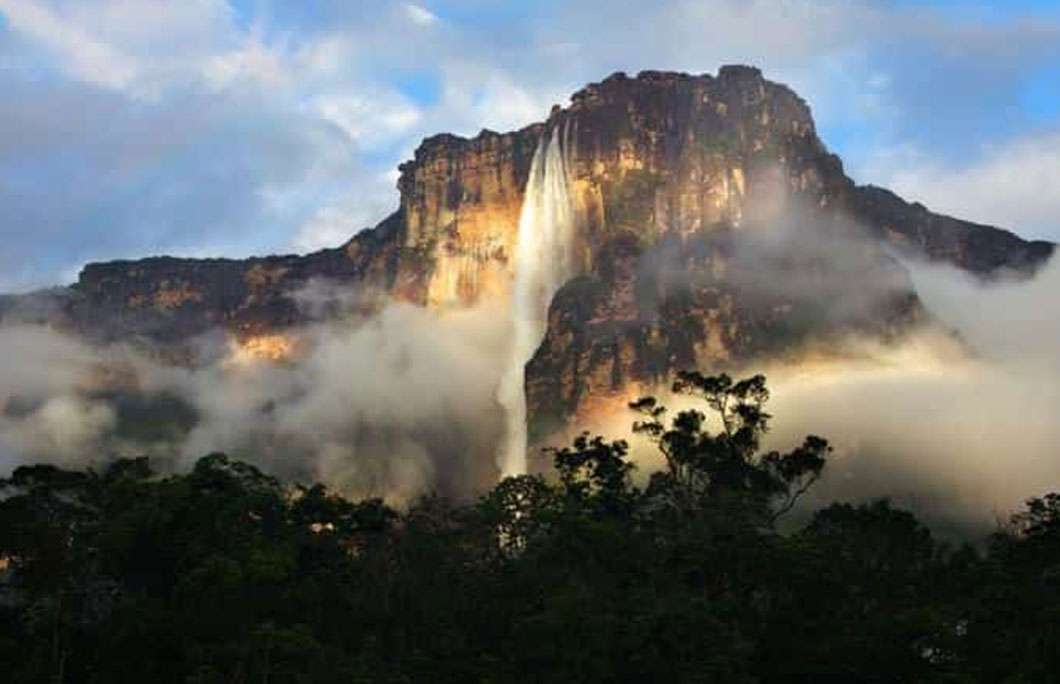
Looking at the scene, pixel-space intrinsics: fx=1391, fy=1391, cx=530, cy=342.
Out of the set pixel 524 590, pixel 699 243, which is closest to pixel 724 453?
pixel 524 590

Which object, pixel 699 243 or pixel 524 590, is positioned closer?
pixel 524 590

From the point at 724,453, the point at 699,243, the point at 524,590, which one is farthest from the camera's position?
the point at 699,243

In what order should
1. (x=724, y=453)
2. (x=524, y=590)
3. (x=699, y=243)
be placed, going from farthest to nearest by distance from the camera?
(x=699, y=243) → (x=724, y=453) → (x=524, y=590)

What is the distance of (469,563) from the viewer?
78.4 meters

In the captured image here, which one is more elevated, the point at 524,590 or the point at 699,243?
the point at 699,243

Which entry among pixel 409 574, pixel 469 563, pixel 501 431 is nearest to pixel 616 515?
pixel 469 563

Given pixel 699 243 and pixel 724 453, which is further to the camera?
pixel 699 243

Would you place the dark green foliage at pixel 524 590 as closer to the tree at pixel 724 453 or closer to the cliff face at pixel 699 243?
the tree at pixel 724 453

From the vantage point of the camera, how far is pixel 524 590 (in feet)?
220

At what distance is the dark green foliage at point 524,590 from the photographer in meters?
54.3

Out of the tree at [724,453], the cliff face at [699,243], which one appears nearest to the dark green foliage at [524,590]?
the tree at [724,453]

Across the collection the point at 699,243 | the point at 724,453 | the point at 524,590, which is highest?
the point at 699,243

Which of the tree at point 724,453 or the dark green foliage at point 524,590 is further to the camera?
the tree at point 724,453

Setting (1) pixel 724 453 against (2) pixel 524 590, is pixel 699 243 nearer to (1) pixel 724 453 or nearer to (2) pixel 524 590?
(1) pixel 724 453
